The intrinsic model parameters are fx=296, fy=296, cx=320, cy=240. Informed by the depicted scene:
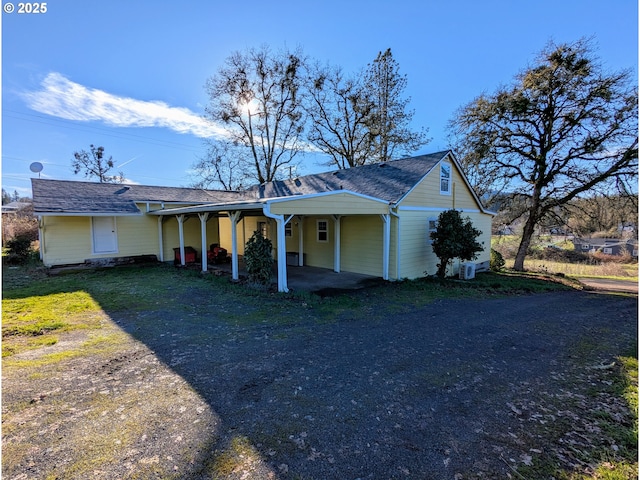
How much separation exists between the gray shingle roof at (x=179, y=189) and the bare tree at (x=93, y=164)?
19184mm

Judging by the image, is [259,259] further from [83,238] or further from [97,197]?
[97,197]

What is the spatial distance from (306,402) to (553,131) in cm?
1787

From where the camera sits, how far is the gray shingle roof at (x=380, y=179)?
1106cm

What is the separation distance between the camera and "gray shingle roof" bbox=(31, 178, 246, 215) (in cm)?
1138

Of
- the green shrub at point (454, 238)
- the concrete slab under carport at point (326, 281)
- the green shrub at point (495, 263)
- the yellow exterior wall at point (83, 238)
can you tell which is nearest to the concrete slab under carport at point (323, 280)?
the concrete slab under carport at point (326, 281)

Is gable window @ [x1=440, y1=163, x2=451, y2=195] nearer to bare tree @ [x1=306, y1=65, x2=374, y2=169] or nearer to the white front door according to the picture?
bare tree @ [x1=306, y1=65, x2=374, y2=169]

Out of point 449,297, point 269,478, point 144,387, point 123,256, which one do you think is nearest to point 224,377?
point 144,387

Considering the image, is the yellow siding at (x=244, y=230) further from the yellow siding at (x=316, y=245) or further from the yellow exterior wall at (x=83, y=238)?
the yellow exterior wall at (x=83, y=238)

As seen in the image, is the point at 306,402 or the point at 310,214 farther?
the point at 310,214

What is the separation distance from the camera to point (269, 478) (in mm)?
2299

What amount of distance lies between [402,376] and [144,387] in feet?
10.7

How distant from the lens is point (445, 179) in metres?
12.4

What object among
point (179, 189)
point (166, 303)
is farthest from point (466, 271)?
point (179, 189)

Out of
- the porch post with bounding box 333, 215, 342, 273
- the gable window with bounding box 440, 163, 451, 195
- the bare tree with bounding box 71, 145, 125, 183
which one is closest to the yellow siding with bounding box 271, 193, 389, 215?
the porch post with bounding box 333, 215, 342, 273
